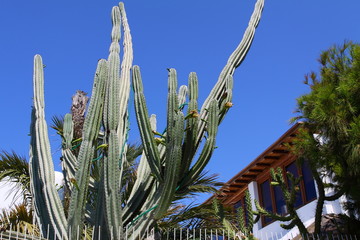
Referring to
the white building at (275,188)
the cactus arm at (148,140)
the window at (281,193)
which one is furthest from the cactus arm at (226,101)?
the window at (281,193)

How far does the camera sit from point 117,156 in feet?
20.4

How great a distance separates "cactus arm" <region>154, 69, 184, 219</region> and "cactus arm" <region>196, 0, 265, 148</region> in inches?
24.4

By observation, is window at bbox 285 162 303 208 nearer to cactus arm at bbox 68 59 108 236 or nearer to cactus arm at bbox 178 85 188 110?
cactus arm at bbox 178 85 188 110

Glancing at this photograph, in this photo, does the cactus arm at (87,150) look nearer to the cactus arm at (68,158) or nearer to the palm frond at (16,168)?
the cactus arm at (68,158)

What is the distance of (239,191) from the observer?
16828 mm

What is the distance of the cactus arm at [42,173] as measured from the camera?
6.27 m

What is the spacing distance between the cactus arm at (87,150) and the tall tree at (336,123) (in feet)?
13.3

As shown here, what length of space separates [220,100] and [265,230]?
794 cm

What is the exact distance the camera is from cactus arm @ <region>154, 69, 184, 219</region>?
20.9 feet

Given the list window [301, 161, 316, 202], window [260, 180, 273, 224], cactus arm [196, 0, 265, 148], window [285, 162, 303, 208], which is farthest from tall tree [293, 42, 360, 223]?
window [260, 180, 273, 224]

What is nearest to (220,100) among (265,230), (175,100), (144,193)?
(175,100)

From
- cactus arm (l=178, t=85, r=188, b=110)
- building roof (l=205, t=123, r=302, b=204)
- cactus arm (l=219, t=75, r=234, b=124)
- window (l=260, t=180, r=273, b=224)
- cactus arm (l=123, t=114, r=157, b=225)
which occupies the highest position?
building roof (l=205, t=123, r=302, b=204)

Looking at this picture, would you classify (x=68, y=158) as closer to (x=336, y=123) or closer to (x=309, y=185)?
(x=336, y=123)

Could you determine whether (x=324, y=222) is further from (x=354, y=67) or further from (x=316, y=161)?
(x=354, y=67)
